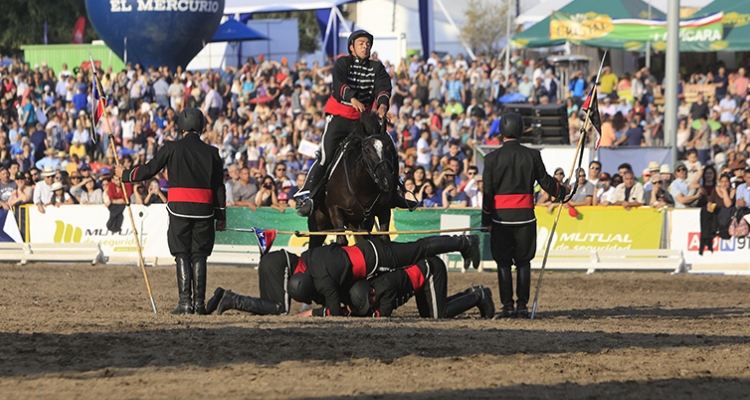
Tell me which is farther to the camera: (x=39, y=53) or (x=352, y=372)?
(x=39, y=53)

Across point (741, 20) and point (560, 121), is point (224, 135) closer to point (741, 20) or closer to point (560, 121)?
point (560, 121)

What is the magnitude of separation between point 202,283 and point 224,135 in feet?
52.6

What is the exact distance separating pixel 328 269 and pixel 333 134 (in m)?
2.18

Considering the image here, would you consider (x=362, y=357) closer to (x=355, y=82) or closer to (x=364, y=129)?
(x=364, y=129)

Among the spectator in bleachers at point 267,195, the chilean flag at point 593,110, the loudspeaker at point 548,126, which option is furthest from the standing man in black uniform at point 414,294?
the loudspeaker at point 548,126

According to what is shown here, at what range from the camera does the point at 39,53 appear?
39031 millimetres

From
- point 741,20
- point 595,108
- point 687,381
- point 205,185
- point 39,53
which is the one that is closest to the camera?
point 687,381

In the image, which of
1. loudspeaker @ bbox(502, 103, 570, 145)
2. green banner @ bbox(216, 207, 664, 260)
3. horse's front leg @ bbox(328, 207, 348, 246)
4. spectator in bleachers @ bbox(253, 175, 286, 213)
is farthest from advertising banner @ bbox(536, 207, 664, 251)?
horse's front leg @ bbox(328, 207, 348, 246)

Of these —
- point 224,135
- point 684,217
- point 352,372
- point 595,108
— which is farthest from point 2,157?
point 352,372

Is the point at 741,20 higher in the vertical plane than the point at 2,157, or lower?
higher

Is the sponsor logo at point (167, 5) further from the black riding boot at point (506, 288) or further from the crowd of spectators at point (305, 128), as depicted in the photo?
the black riding boot at point (506, 288)

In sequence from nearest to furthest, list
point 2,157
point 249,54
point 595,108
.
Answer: point 595,108
point 2,157
point 249,54

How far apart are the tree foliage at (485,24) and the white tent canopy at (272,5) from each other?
2378cm

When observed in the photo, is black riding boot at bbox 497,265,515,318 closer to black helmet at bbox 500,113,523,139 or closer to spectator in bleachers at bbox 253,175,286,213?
black helmet at bbox 500,113,523,139
